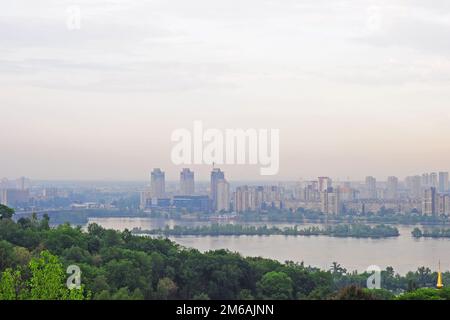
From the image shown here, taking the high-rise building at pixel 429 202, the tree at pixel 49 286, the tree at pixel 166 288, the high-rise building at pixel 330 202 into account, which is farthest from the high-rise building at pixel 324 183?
the tree at pixel 49 286

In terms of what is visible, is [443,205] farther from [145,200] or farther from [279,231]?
[145,200]

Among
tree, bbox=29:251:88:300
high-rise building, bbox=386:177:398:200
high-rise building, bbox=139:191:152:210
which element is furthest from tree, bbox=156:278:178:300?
high-rise building, bbox=386:177:398:200

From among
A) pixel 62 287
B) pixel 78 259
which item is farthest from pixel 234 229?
Answer: pixel 62 287

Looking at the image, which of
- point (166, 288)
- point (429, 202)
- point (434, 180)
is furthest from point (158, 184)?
point (429, 202)

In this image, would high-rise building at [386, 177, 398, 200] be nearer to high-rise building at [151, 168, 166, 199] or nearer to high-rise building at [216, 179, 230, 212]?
high-rise building at [216, 179, 230, 212]
